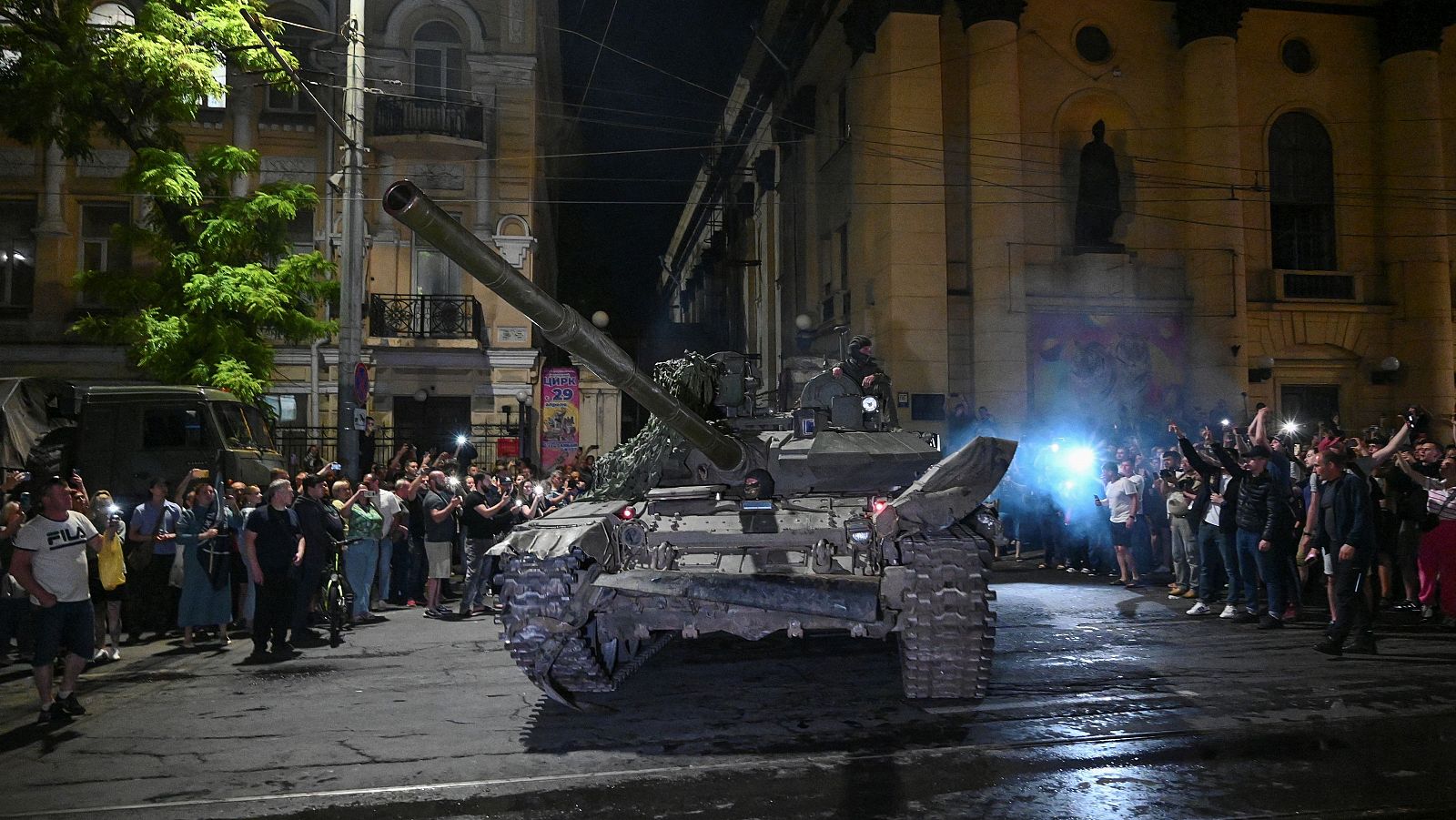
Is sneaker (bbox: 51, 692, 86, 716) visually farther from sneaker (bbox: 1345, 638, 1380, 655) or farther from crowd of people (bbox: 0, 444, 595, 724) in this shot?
sneaker (bbox: 1345, 638, 1380, 655)

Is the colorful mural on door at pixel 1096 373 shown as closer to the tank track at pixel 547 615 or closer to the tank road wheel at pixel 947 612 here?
the tank road wheel at pixel 947 612

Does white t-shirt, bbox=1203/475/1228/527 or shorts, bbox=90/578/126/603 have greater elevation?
white t-shirt, bbox=1203/475/1228/527

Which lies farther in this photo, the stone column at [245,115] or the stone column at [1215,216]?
the stone column at [245,115]

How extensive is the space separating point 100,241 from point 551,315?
829 inches

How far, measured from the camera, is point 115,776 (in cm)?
612

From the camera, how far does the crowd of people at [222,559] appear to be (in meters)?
7.55

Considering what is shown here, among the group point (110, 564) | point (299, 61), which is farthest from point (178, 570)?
point (299, 61)

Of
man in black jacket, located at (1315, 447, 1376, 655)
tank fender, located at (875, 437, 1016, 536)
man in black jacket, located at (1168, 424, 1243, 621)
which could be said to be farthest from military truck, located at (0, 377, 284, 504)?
man in black jacket, located at (1315, 447, 1376, 655)

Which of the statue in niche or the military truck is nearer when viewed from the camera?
the military truck

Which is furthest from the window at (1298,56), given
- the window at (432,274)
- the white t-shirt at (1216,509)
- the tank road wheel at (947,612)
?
the tank road wheel at (947,612)

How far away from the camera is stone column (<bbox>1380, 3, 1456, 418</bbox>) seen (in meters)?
23.2

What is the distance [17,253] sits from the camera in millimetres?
23125

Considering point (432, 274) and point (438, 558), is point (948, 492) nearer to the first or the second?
point (438, 558)

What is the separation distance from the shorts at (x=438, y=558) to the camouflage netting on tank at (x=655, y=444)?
4.31 metres
